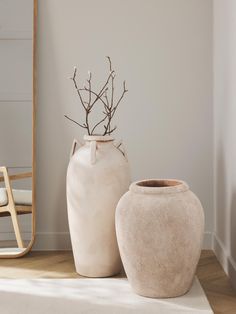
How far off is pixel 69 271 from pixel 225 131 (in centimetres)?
106

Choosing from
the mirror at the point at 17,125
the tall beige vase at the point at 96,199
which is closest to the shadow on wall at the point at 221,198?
the tall beige vase at the point at 96,199

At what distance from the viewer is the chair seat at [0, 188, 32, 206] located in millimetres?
2932

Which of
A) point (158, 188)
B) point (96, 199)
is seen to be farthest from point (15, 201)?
point (158, 188)

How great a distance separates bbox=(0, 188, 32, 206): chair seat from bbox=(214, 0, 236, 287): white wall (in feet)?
3.46

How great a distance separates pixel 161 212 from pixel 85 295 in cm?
51

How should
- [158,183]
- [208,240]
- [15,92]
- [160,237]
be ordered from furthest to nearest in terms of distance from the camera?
[208,240]
[15,92]
[158,183]
[160,237]

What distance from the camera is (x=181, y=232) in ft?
7.09

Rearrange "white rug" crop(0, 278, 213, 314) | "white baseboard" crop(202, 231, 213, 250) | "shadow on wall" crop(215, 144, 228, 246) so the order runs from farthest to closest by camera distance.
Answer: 1. "white baseboard" crop(202, 231, 213, 250)
2. "shadow on wall" crop(215, 144, 228, 246)
3. "white rug" crop(0, 278, 213, 314)

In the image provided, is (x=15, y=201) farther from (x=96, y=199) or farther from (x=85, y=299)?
(x=85, y=299)

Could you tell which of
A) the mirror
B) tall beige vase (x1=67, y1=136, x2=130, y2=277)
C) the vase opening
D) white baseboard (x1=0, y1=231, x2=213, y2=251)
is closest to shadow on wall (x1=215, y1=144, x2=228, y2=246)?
white baseboard (x1=0, y1=231, x2=213, y2=251)

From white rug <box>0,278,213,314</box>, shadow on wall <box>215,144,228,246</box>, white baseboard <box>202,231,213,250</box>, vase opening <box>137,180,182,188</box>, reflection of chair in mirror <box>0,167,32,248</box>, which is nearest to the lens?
white rug <box>0,278,213,314</box>

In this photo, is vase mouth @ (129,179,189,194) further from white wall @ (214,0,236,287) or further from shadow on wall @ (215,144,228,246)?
shadow on wall @ (215,144,228,246)

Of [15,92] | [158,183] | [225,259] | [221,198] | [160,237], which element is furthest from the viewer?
[15,92]

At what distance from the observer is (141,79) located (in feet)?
9.99
